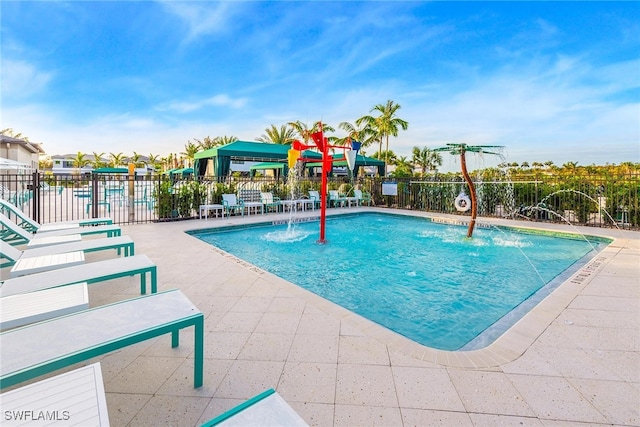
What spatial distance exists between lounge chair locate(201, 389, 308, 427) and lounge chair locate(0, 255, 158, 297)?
7.83 ft

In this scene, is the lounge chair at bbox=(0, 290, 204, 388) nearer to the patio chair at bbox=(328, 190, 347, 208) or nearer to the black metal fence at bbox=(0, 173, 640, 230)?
the black metal fence at bbox=(0, 173, 640, 230)

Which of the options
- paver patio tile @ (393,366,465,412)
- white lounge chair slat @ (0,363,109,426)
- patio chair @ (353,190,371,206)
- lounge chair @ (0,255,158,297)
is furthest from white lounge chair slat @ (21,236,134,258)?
patio chair @ (353,190,371,206)

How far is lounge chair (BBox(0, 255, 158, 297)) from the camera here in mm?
2820

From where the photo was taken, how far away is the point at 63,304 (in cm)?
241

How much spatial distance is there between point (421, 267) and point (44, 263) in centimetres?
569

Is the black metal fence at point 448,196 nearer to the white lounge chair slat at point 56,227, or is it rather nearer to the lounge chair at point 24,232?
the white lounge chair slat at point 56,227

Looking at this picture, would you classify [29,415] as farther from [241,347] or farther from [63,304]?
[241,347]

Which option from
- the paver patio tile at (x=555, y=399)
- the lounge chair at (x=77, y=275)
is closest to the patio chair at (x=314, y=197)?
the lounge chair at (x=77, y=275)

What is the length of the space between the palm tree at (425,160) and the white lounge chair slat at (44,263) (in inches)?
1639

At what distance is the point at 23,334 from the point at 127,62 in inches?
552

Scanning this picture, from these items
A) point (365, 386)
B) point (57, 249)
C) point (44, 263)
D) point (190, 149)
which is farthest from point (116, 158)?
point (365, 386)

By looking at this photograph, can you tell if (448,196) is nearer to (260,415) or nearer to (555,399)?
(555,399)

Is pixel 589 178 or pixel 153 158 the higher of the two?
pixel 153 158

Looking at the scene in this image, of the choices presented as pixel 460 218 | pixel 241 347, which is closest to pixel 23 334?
pixel 241 347
